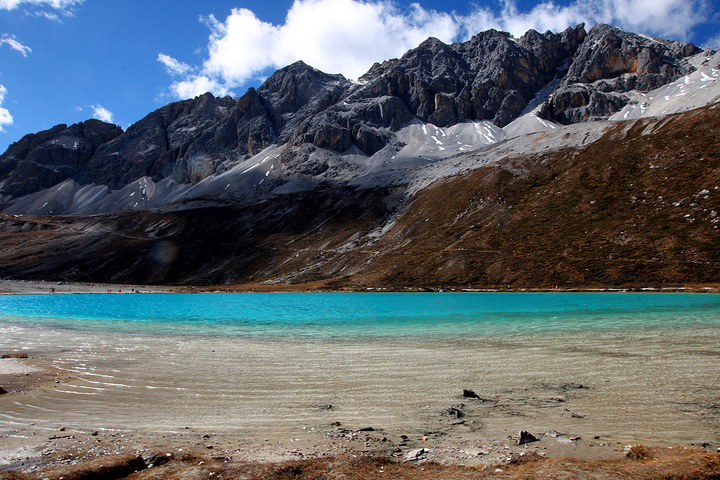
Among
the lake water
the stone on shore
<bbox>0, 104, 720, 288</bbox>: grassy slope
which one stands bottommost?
the lake water

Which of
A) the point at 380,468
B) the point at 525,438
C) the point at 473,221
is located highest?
the point at 473,221

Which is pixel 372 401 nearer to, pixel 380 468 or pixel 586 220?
pixel 380 468

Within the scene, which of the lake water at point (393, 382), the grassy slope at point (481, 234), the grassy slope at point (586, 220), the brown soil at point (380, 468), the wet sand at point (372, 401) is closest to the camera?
the brown soil at point (380, 468)

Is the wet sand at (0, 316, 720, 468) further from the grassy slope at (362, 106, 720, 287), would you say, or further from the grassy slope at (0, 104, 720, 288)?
the grassy slope at (0, 104, 720, 288)

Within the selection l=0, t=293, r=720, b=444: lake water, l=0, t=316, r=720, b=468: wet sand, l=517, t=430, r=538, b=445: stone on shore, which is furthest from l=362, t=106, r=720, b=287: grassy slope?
l=517, t=430, r=538, b=445: stone on shore

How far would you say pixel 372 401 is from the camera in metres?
10.8

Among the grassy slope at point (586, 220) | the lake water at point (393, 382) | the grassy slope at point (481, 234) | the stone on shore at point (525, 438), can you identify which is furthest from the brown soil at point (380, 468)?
the grassy slope at point (586, 220)

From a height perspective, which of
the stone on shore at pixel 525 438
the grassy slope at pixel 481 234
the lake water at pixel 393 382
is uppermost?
the grassy slope at pixel 481 234

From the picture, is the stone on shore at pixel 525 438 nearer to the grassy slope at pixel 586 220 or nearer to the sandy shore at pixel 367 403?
the sandy shore at pixel 367 403

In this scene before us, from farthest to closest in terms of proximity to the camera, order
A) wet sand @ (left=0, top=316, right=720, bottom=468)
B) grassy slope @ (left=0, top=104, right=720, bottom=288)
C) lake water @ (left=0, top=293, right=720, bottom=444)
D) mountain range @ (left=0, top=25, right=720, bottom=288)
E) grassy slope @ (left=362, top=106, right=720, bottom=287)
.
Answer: mountain range @ (left=0, top=25, right=720, bottom=288) < grassy slope @ (left=0, top=104, right=720, bottom=288) < grassy slope @ (left=362, top=106, right=720, bottom=287) < lake water @ (left=0, top=293, right=720, bottom=444) < wet sand @ (left=0, top=316, right=720, bottom=468)

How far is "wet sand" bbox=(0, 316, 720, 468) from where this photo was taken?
757cm

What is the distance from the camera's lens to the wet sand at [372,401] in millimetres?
7566

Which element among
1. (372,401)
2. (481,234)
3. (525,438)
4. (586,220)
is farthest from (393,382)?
(481,234)

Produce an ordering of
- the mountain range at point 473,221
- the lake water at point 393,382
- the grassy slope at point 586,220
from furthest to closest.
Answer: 1. the mountain range at point 473,221
2. the grassy slope at point 586,220
3. the lake water at point 393,382
